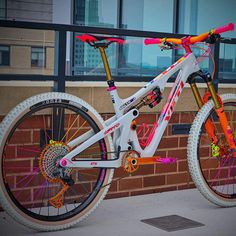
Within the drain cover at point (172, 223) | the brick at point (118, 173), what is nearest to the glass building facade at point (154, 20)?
the brick at point (118, 173)

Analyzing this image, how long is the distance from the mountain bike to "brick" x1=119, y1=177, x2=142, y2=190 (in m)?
0.26

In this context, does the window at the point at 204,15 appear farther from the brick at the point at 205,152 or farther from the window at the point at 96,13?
the brick at the point at 205,152

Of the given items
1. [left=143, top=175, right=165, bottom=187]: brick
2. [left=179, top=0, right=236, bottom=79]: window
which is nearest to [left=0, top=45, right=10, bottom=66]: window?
[left=143, top=175, right=165, bottom=187]: brick

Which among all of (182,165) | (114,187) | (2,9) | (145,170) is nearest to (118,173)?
(114,187)

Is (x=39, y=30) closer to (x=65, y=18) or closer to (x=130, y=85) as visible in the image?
(x=130, y=85)

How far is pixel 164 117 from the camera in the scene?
14.1 ft

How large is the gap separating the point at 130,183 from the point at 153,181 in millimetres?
229

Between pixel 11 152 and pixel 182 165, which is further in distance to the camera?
pixel 182 165

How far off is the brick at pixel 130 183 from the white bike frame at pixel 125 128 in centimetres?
60

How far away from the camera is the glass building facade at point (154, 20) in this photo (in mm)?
5262

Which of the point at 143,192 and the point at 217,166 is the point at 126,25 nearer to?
the point at 217,166

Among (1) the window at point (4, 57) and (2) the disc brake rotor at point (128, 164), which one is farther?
(1) the window at point (4, 57)

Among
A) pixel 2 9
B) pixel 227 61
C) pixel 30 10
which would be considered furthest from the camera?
pixel 2 9

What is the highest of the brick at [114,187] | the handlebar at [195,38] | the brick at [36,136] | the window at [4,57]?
the handlebar at [195,38]
